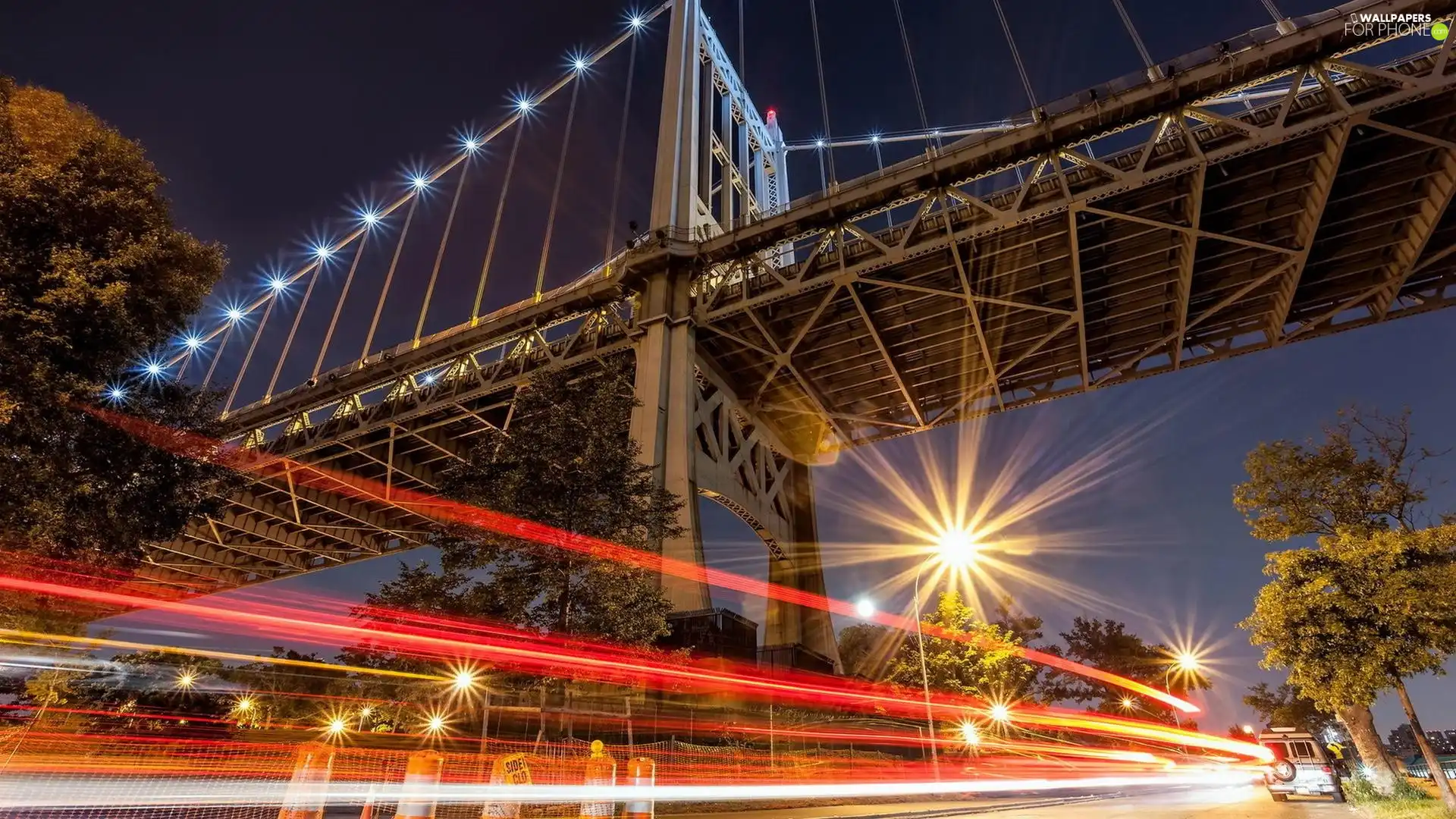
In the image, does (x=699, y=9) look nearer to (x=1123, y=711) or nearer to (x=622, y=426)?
(x=622, y=426)

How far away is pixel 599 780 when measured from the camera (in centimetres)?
772

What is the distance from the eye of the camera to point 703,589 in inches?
875

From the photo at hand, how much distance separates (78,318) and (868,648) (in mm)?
56820

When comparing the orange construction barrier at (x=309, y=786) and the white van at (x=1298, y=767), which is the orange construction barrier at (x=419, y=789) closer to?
the orange construction barrier at (x=309, y=786)

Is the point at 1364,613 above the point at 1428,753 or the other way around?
above

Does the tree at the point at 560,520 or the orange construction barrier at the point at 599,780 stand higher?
the tree at the point at 560,520

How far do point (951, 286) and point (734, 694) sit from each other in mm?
18646

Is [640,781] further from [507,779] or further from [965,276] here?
[965,276]

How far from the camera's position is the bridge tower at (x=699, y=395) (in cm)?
2502

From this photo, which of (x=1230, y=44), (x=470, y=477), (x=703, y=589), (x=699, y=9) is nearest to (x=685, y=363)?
(x=703, y=589)

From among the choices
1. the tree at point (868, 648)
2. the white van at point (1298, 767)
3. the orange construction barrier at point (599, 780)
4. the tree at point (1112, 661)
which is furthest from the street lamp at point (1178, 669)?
the orange construction barrier at point (599, 780)

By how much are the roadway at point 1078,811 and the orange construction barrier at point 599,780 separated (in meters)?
4.57

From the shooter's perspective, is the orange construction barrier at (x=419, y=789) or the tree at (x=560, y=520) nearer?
the orange construction barrier at (x=419, y=789)

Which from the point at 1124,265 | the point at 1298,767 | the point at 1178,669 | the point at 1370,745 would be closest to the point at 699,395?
the point at 1124,265
